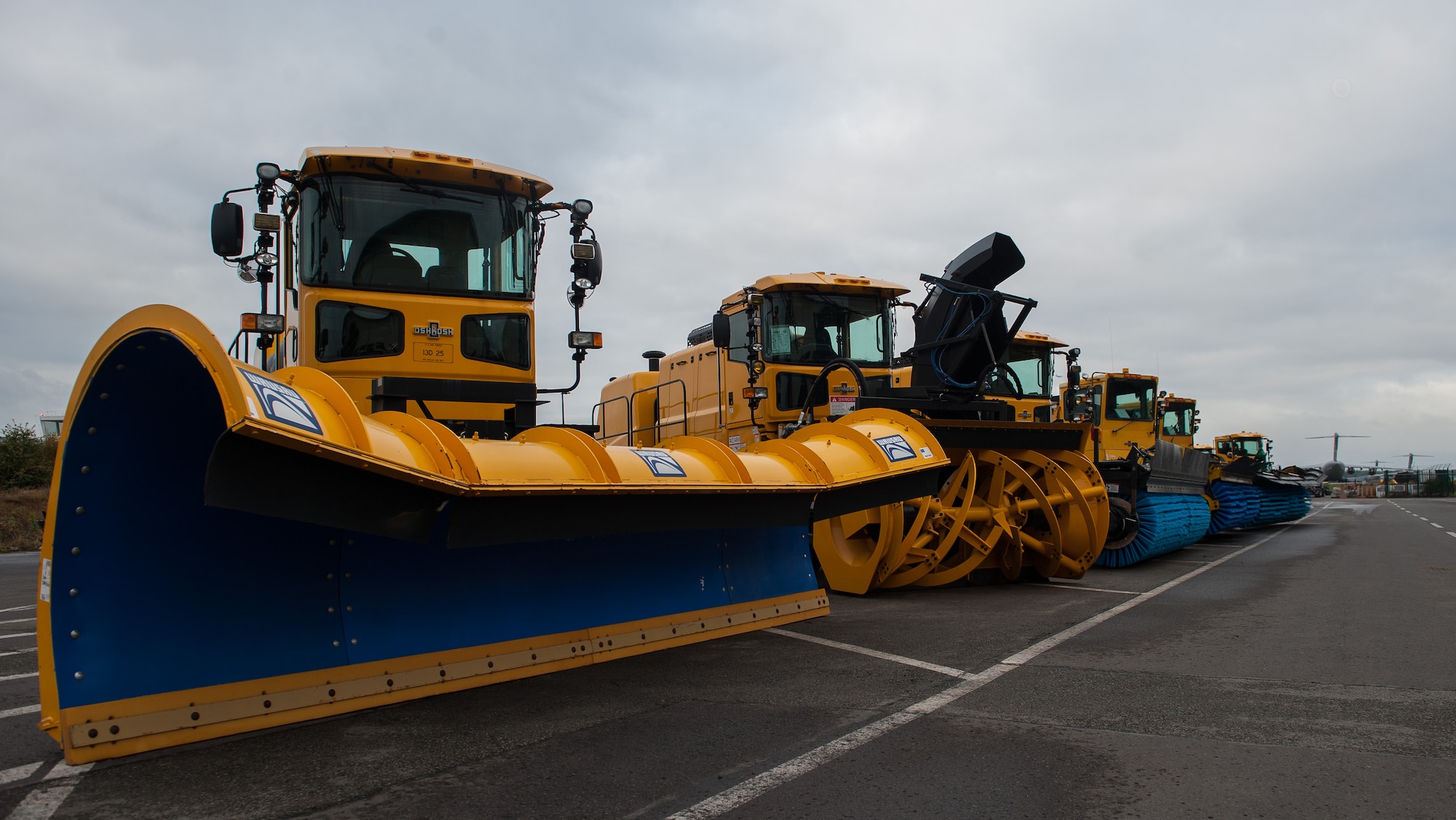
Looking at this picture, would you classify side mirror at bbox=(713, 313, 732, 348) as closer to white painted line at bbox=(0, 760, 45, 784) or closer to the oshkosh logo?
the oshkosh logo

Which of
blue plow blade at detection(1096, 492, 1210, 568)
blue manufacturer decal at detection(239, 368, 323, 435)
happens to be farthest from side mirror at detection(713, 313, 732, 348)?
blue manufacturer decal at detection(239, 368, 323, 435)

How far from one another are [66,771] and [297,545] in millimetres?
1143

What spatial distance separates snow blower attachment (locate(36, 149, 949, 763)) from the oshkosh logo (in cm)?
2

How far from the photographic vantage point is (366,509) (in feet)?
11.4

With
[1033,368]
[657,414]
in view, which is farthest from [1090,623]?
[1033,368]

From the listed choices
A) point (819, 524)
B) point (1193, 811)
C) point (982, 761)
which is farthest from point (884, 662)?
point (819, 524)

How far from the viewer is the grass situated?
20984 mm

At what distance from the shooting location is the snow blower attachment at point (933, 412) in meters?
8.08

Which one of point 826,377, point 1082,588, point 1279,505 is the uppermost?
point 826,377

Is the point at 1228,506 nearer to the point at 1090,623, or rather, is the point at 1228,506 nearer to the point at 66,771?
the point at 1090,623

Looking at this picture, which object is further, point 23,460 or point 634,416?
point 23,460

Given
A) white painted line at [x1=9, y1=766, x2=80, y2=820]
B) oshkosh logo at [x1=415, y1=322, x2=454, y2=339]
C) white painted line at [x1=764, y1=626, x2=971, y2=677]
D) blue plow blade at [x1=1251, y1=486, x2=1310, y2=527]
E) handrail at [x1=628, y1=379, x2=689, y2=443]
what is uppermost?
oshkosh logo at [x1=415, y1=322, x2=454, y2=339]

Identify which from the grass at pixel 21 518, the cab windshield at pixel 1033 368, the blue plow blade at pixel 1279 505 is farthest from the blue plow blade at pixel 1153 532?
the grass at pixel 21 518

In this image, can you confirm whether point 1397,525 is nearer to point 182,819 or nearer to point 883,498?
point 883,498
